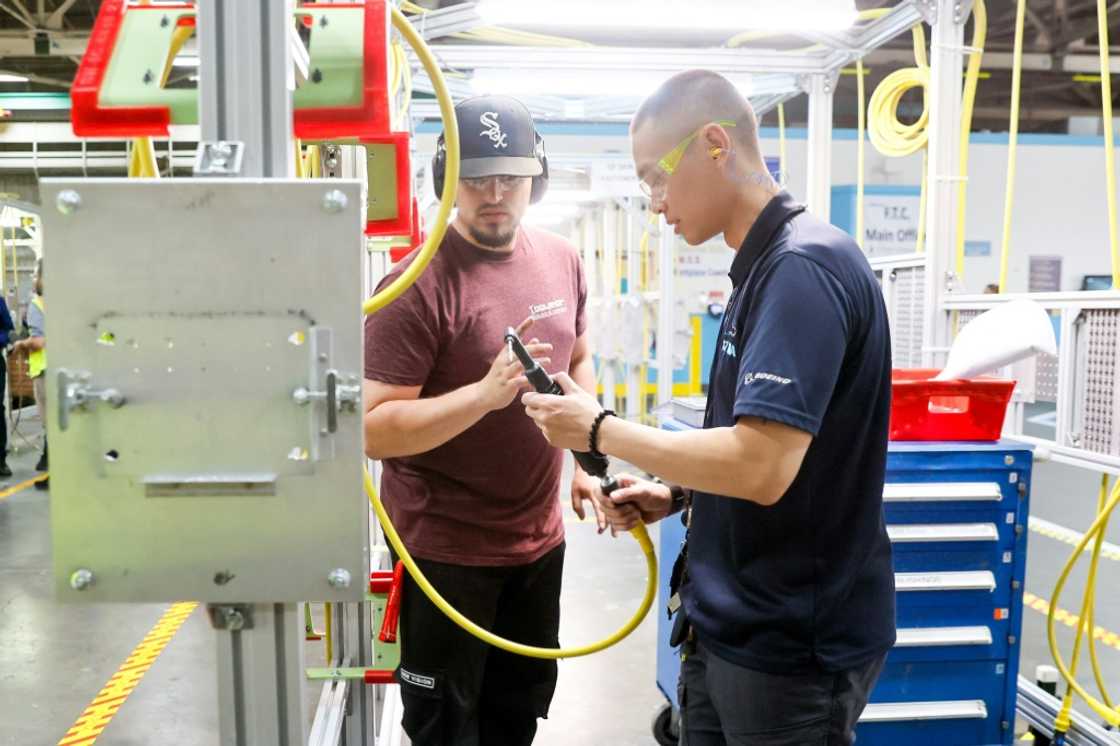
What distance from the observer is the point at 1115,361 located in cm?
238

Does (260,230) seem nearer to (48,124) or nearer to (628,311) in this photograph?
(628,311)

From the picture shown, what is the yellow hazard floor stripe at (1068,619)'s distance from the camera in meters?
3.84

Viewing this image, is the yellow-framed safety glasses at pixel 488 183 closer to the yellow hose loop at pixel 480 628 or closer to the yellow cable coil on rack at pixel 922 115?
the yellow hose loop at pixel 480 628

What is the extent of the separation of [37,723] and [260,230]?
123 inches

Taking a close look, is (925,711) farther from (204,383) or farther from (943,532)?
(204,383)

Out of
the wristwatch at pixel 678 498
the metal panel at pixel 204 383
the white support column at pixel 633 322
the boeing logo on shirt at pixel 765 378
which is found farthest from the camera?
the white support column at pixel 633 322

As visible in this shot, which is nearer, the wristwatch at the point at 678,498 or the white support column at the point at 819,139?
the wristwatch at the point at 678,498

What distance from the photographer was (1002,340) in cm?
230

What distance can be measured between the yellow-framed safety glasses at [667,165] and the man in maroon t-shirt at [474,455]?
0.39m

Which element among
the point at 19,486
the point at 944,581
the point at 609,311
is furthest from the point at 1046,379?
the point at 19,486

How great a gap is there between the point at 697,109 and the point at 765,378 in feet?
1.53

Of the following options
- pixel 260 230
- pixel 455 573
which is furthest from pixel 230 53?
pixel 455 573

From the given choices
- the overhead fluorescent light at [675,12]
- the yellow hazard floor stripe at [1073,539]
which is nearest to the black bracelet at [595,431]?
the overhead fluorescent light at [675,12]

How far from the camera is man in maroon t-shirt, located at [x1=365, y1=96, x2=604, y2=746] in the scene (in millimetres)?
1664
